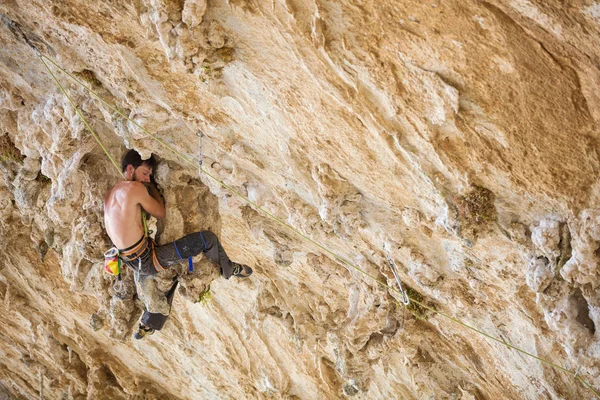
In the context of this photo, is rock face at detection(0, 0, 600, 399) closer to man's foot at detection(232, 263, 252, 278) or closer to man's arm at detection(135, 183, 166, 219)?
man's arm at detection(135, 183, 166, 219)

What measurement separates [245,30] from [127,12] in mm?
861

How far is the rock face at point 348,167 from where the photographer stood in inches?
141

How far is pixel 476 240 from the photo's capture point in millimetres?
4172

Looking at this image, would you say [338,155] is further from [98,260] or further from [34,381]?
[34,381]

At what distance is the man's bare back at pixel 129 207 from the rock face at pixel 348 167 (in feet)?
0.65

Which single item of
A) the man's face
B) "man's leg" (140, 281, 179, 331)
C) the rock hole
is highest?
the rock hole

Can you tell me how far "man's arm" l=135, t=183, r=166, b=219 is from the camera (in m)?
5.67

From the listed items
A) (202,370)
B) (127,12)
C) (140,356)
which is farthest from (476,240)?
(140,356)

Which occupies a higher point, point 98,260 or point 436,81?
point 436,81

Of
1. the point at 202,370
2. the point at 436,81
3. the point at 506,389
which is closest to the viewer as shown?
the point at 436,81

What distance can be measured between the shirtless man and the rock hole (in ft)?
10.2

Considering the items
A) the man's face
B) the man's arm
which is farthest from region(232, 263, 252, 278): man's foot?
the man's face

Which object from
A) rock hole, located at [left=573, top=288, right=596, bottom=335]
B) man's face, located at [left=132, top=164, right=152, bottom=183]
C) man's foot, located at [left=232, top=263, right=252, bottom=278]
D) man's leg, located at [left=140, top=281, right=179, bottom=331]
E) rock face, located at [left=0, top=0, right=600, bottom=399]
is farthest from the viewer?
man's leg, located at [left=140, top=281, right=179, bottom=331]

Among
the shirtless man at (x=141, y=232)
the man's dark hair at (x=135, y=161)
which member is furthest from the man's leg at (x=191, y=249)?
the man's dark hair at (x=135, y=161)
